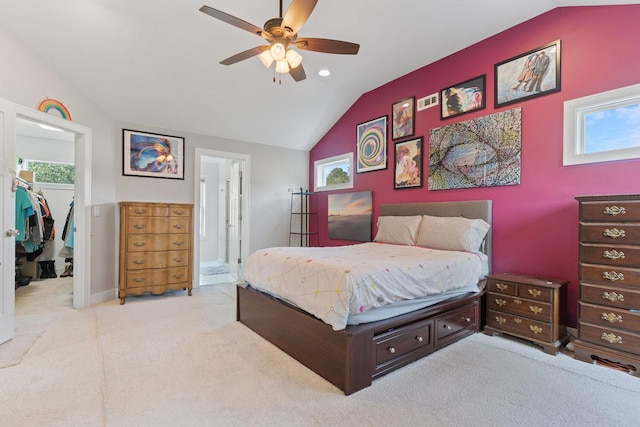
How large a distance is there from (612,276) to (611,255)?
6.1 inches

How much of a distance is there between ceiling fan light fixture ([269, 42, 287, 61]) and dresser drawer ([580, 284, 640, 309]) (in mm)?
3020

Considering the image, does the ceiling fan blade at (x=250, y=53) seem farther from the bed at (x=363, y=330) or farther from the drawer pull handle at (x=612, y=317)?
the drawer pull handle at (x=612, y=317)

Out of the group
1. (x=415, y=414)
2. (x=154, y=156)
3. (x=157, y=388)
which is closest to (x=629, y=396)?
(x=415, y=414)

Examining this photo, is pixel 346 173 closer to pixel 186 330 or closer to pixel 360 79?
pixel 360 79

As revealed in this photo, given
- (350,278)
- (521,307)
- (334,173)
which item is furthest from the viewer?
(334,173)

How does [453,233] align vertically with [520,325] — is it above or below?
above

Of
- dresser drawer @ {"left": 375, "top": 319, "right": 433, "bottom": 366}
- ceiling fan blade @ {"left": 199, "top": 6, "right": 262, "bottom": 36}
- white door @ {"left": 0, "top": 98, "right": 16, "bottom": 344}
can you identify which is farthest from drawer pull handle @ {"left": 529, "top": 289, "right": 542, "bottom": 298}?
white door @ {"left": 0, "top": 98, "right": 16, "bottom": 344}

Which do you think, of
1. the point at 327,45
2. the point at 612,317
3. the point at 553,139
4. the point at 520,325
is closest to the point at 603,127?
the point at 553,139

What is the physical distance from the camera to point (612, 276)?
222 centimetres

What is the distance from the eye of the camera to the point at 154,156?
14.8 feet

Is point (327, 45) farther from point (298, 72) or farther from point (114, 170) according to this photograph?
point (114, 170)

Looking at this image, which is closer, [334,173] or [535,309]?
[535,309]

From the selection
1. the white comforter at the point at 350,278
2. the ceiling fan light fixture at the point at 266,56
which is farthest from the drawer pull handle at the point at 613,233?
the ceiling fan light fixture at the point at 266,56

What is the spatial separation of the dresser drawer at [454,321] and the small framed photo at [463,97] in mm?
2265
